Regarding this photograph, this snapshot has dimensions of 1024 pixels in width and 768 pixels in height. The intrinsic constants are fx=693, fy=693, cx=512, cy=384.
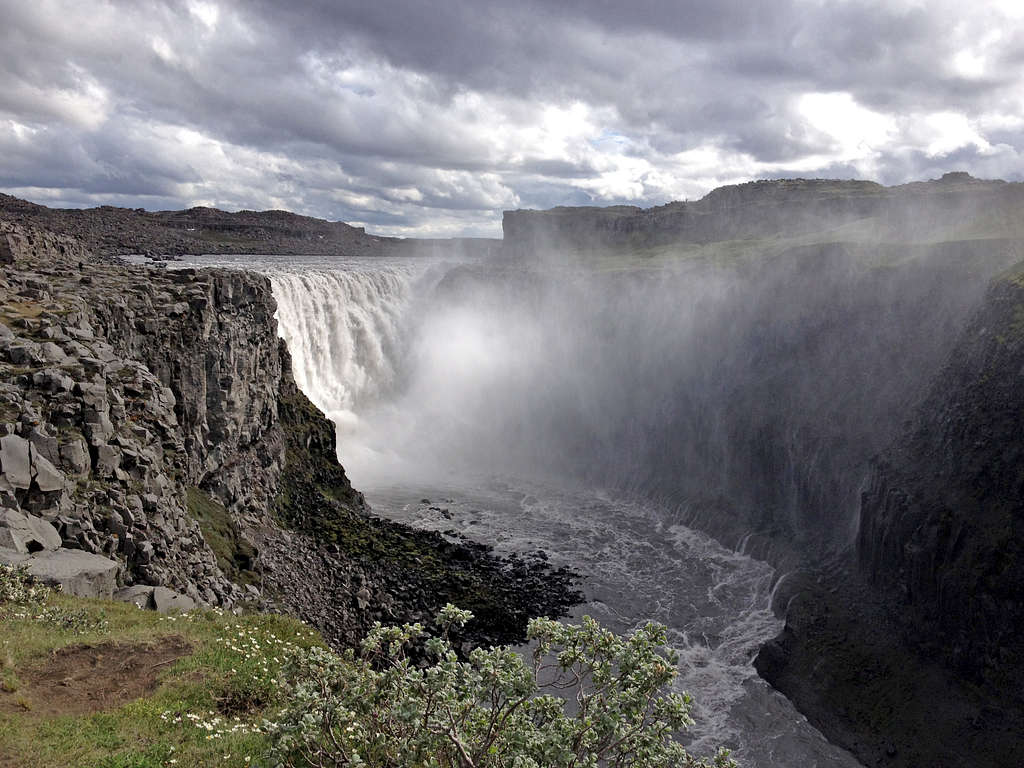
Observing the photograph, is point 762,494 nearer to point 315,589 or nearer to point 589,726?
point 315,589

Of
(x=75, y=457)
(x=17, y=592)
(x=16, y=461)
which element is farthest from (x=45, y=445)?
(x=17, y=592)

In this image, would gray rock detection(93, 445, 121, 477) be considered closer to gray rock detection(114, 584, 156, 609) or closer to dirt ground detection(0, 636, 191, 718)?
gray rock detection(114, 584, 156, 609)

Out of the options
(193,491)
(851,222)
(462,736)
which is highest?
(851,222)

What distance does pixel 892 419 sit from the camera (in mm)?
37406

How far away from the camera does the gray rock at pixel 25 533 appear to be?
539 inches

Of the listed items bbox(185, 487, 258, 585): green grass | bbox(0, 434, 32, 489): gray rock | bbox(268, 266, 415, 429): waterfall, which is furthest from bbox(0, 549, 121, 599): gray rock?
bbox(268, 266, 415, 429): waterfall

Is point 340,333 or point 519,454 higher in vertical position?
point 340,333

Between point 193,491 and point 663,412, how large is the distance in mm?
39169

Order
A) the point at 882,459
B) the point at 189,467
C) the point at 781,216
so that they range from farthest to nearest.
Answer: the point at 781,216 < the point at 882,459 < the point at 189,467

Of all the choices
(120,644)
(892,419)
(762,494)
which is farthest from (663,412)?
(120,644)

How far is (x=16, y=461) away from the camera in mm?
15109

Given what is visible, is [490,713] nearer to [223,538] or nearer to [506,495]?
[223,538]

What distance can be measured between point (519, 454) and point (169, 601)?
47.2 meters

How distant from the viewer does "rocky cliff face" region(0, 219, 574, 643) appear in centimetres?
1638
